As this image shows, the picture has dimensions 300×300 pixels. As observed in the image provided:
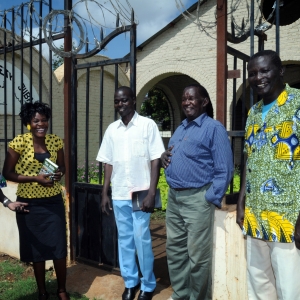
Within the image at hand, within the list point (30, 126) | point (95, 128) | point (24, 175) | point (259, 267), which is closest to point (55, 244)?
point (24, 175)

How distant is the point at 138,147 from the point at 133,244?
86cm

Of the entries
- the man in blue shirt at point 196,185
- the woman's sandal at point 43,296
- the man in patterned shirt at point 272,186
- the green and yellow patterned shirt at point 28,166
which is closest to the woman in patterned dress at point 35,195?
the green and yellow patterned shirt at point 28,166

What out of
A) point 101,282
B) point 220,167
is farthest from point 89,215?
point 220,167

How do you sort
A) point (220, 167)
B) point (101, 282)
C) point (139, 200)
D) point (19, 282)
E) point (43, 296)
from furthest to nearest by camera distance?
point (19, 282) → point (101, 282) → point (43, 296) → point (139, 200) → point (220, 167)

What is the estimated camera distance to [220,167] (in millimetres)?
2754

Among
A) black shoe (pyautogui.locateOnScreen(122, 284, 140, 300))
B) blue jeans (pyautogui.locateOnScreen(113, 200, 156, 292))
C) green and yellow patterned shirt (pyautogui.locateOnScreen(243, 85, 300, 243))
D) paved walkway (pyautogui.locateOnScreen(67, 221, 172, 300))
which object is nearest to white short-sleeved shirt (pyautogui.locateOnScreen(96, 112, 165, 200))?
blue jeans (pyautogui.locateOnScreen(113, 200, 156, 292))

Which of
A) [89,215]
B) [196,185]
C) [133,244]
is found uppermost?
[196,185]

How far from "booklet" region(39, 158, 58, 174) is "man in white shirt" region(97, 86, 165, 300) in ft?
1.72

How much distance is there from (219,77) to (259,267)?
1.56 meters

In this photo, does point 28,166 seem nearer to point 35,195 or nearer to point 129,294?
point 35,195

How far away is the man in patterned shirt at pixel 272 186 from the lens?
2080 millimetres

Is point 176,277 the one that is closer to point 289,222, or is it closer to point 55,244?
point 55,244

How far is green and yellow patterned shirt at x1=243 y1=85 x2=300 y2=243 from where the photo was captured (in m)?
2.08

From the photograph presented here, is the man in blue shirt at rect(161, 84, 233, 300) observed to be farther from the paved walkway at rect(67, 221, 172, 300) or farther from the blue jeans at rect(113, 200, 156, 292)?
the paved walkway at rect(67, 221, 172, 300)
